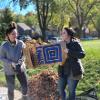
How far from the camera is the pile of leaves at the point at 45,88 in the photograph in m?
10.1

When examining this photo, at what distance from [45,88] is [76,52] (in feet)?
6.90

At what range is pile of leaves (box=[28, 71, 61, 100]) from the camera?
1006 centimetres

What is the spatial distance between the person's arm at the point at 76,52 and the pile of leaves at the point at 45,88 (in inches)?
74.8

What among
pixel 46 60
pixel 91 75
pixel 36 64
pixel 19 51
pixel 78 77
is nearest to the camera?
pixel 78 77

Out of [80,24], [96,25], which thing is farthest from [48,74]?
[96,25]

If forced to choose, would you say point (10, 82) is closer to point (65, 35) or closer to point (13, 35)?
point (13, 35)

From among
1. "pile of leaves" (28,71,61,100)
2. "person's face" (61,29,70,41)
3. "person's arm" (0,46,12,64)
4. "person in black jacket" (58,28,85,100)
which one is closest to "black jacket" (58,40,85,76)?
"person in black jacket" (58,28,85,100)

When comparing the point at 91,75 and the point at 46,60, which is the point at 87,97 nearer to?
the point at 46,60

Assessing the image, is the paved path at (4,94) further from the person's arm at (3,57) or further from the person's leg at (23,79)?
the person's arm at (3,57)

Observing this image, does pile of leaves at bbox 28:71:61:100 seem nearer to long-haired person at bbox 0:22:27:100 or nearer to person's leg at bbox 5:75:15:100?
person's leg at bbox 5:75:15:100

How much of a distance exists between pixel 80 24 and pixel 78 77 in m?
77.4

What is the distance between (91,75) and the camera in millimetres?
14570

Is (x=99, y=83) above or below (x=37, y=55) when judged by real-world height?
below

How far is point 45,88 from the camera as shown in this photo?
33.1ft
